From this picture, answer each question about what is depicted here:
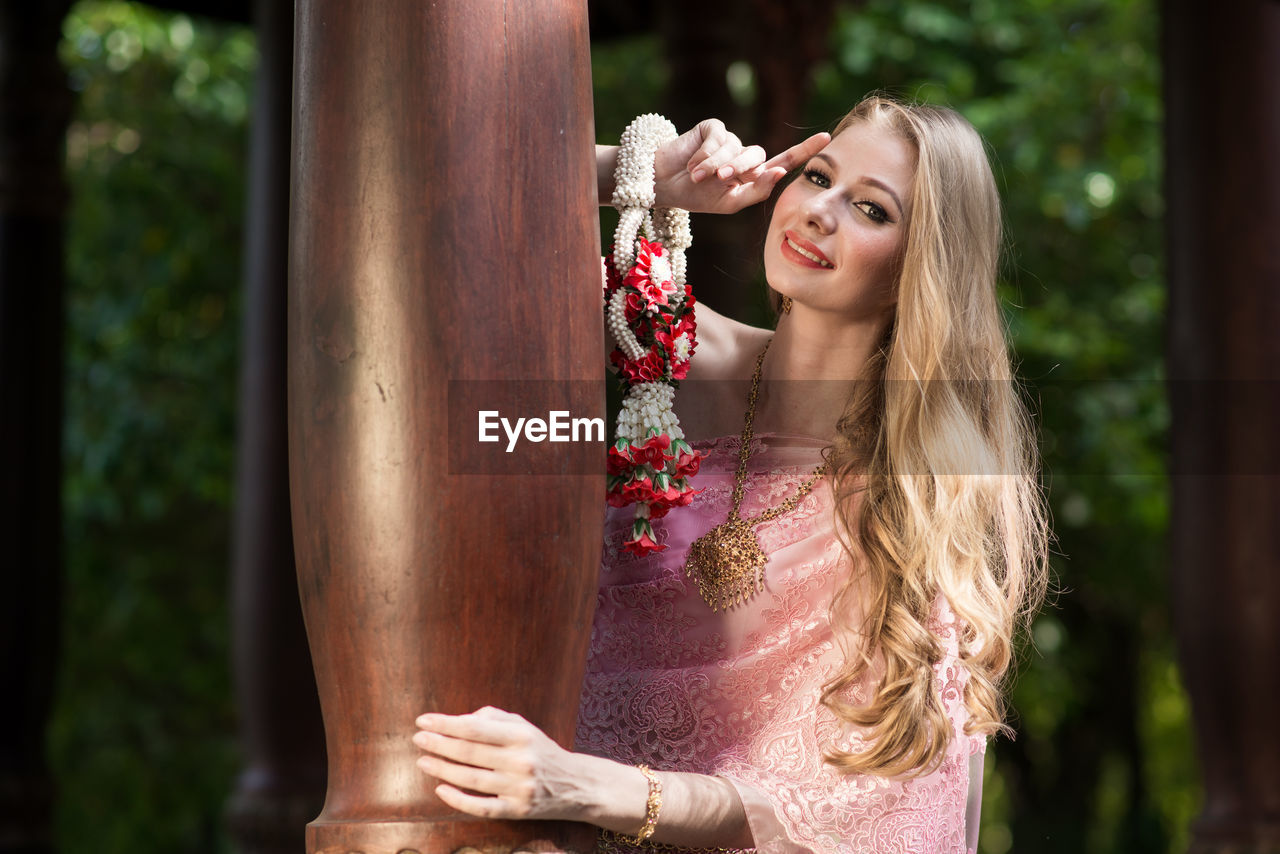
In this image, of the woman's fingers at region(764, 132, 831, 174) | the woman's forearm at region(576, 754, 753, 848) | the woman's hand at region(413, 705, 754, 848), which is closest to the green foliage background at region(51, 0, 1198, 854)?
the woman's fingers at region(764, 132, 831, 174)

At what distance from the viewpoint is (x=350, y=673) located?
1.66 meters

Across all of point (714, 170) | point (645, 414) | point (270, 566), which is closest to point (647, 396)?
point (645, 414)

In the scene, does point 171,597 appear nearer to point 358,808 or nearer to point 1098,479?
point 1098,479

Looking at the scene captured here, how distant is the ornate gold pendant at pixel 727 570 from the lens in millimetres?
2473

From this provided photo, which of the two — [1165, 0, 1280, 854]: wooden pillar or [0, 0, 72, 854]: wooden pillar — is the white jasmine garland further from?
[0, 0, 72, 854]: wooden pillar

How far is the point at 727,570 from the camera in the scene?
2.48 meters

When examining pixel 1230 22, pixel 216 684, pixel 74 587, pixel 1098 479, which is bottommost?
pixel 216 684

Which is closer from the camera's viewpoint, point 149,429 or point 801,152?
point 801,152

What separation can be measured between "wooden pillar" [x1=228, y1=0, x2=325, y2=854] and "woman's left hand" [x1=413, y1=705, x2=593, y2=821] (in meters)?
3.91

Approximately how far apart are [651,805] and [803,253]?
2.90ft

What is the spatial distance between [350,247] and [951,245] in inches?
43.1

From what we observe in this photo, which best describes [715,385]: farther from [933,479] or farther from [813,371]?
[933,479]

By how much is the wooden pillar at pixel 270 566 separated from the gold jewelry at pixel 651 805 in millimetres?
3591

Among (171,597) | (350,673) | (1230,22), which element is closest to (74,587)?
(171,597)
